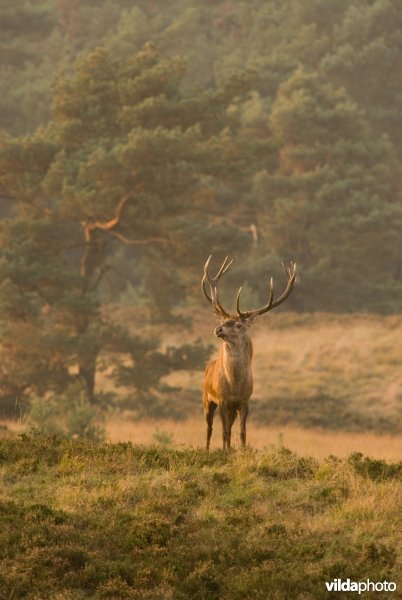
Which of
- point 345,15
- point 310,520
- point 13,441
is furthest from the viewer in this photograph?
point 345,15

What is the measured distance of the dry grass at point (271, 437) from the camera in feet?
81.1

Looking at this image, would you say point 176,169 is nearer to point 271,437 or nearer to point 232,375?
point 271,437

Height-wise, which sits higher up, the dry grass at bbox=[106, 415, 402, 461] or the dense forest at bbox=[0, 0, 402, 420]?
the dense forest at bbox=[0, 0, 402, 420]

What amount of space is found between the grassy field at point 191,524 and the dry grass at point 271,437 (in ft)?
32.9

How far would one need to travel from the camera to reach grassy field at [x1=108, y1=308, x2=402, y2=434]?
3131cm

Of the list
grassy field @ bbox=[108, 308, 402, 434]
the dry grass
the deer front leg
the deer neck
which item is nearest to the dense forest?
grassy field @ bbox=[108, 308, 402, 434]

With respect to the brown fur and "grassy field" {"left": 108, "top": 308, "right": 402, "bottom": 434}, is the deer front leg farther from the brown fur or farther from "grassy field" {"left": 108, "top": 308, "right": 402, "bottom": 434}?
"grassy field" {"left": 108, "top": 308, "right": 402, "bottom": 434}

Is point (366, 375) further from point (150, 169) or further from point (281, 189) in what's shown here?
point (281, 189)

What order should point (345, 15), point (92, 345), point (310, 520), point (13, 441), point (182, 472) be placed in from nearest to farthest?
point (310, 520) < point (182, 472) < point (13, 441) < point (92, 345) < point (345, 15)

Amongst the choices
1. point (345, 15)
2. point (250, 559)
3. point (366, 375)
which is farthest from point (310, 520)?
point (345, 15)

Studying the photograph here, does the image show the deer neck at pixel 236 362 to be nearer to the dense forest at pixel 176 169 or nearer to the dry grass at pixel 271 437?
the dry grass at pixel 271 437

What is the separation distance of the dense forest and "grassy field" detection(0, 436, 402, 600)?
50.4ft

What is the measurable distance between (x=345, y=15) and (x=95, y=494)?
48.4 m

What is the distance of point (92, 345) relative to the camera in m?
31.3
